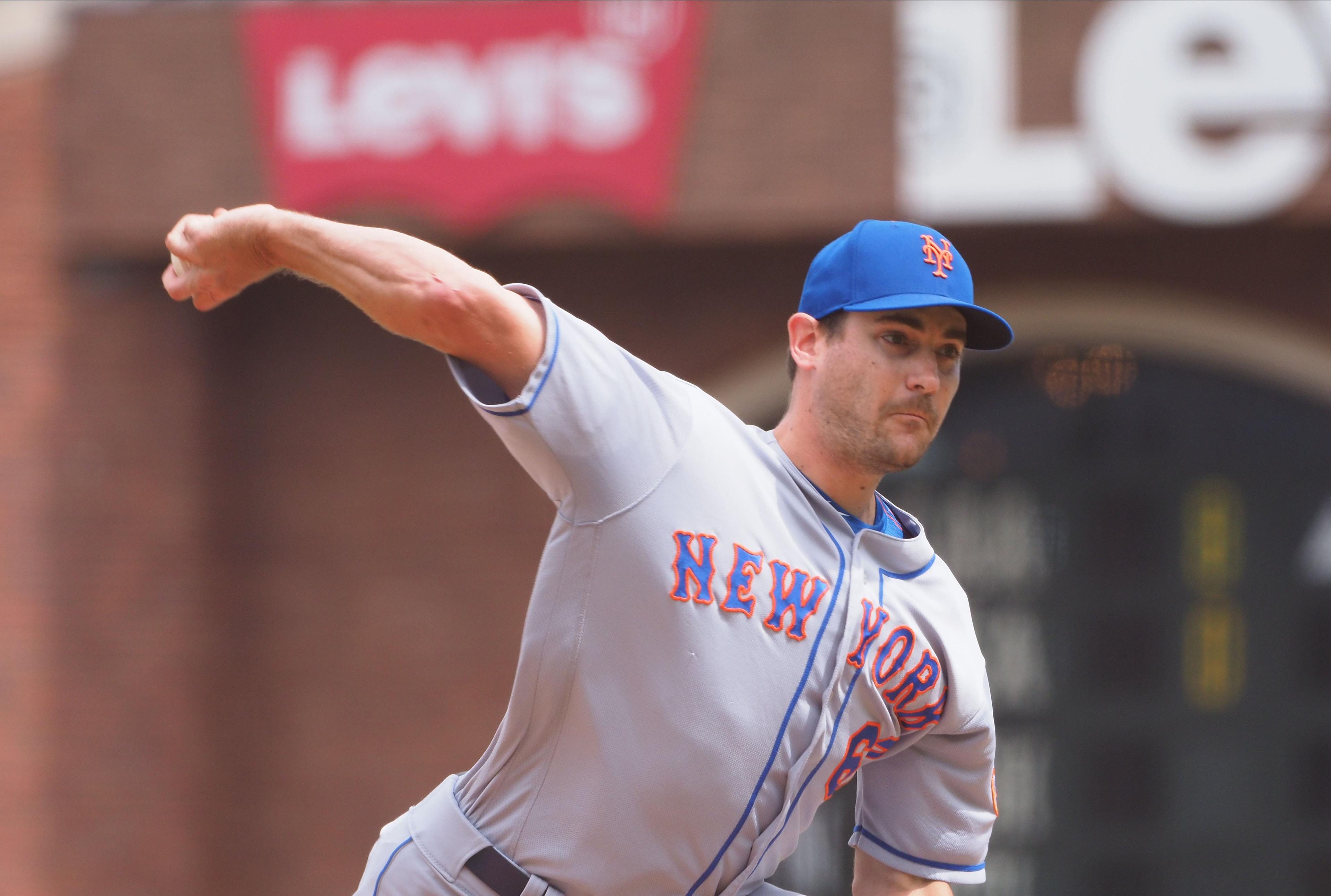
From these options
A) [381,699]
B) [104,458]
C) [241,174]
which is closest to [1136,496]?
[381,699]

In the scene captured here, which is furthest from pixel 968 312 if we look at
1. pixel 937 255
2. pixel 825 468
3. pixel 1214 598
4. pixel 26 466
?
pixel 26 466

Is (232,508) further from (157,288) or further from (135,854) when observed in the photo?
(135,854)

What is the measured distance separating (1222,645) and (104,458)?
5.99 m

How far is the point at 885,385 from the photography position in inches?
100

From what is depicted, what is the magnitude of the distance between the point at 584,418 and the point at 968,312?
2.68 ft

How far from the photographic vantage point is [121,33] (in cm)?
709

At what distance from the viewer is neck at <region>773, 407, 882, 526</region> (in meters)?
2.63

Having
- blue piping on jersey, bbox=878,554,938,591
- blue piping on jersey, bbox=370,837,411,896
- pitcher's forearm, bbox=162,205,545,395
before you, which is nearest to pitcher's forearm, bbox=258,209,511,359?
pitcher's forearm, bbox=162,205,545,395

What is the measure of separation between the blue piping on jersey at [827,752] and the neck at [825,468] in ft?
1.07

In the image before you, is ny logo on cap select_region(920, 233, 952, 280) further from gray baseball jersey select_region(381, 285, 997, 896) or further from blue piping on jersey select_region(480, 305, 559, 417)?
blue piping on jersey select_region(480, 305, 559, 417)

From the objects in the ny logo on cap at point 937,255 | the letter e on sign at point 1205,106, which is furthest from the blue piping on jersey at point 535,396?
the letter e on sign at point 1205,106

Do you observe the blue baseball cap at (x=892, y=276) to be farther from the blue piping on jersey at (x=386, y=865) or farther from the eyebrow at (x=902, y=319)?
the blue piping on jersey at (x=386, y=865)

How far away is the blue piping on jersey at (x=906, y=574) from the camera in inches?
106

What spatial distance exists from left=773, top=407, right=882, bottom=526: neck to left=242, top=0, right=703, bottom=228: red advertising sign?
13.9 ft
